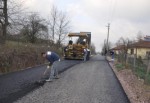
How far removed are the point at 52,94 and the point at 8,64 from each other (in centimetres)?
991

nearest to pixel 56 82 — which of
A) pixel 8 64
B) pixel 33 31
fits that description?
pixel 8 64

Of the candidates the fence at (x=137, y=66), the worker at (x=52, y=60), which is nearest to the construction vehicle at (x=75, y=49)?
the fence at (x=137, y=66)

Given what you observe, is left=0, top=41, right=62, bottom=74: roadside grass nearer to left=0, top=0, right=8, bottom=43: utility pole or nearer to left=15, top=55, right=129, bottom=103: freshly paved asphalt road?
left=0, top=0, right=8, bottom=43: utility pole

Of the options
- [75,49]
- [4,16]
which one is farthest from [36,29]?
[4,16]

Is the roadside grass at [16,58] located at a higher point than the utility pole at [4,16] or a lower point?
lower

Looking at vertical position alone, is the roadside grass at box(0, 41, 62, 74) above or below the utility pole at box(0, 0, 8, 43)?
below

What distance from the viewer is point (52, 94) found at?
12516 millimetres

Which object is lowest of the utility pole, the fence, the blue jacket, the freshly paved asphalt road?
the freshly paved asphalt road

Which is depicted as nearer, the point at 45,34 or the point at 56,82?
the point at 56,82

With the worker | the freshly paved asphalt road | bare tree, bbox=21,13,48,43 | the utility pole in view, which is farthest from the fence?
bare tree, bbox=21,13,48,43

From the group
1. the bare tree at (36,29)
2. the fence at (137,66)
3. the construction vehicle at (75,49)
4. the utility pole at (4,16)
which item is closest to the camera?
the fence at (137,66)

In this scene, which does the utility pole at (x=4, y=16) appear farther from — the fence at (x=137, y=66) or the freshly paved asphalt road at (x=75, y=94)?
the freshly paved asphalt road at (x=75, y=94)

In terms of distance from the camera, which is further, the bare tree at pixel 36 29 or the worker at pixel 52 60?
the bare tree at pixel 36 29

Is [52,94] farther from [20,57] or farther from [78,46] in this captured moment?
[78,46]
